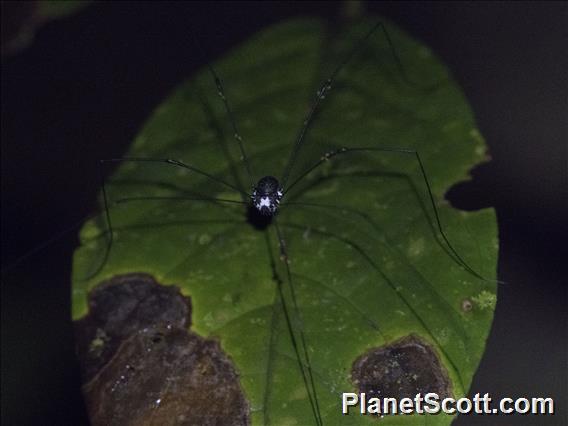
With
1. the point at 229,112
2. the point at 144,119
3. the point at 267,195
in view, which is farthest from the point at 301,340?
the point at 144,119

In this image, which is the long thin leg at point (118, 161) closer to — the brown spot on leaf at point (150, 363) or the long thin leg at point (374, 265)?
the brown spot on leaf at point (150, 363)

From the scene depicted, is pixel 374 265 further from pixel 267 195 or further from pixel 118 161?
pixel 118 161

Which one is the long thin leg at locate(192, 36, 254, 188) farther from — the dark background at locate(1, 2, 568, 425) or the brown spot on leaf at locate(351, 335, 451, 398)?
the brown spot on leaf at locate(351, 335, 451, 398)

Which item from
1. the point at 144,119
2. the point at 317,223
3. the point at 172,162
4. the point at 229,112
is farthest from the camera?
the point at 144,119

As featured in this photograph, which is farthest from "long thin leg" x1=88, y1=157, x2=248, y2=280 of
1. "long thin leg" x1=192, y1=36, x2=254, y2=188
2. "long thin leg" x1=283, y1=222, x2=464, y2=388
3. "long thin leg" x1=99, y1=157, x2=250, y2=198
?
"long thin leg" x1=283, y1=222, x2=464, y2=388

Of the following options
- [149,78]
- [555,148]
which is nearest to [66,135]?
[149,78]
